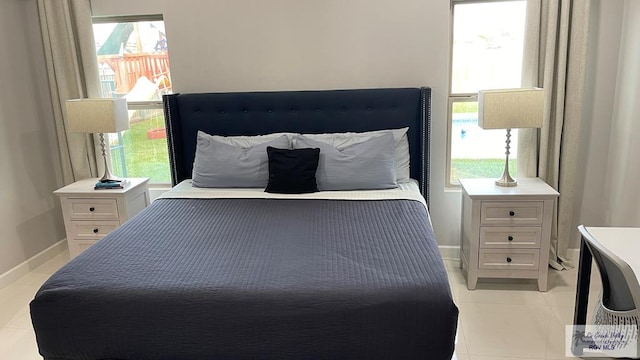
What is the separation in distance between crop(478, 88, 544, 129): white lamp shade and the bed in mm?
844

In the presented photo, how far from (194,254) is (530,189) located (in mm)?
2140

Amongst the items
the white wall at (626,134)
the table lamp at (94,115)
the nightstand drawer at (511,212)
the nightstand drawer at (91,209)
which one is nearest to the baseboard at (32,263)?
the nightstand drawer at (91,209)

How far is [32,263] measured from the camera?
3629mm

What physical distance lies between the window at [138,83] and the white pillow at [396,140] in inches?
54.5

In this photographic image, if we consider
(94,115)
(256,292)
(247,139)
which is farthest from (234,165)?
(256,292)

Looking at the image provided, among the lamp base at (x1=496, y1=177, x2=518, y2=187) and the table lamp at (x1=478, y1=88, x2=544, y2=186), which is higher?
the table lamp at (x1=478, y1=88, x2=544, y2=186)

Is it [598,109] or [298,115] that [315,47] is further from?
[598,109]

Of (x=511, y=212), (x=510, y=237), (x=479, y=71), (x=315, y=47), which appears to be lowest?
(x=510, y=237)

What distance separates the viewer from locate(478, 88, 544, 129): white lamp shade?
2875 mm

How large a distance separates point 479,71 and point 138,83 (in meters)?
2.68

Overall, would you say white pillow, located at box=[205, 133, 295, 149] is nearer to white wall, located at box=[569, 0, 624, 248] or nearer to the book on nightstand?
the book on nightstand

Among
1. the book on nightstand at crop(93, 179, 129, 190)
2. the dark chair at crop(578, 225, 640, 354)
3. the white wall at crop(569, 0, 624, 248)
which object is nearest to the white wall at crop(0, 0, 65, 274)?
the book on nightstand at crop(93, 179, 129, 190)

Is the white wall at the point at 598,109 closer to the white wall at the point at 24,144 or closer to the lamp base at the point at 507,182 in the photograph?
the lamp base at the point at 507,182

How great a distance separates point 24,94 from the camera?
141 inches
